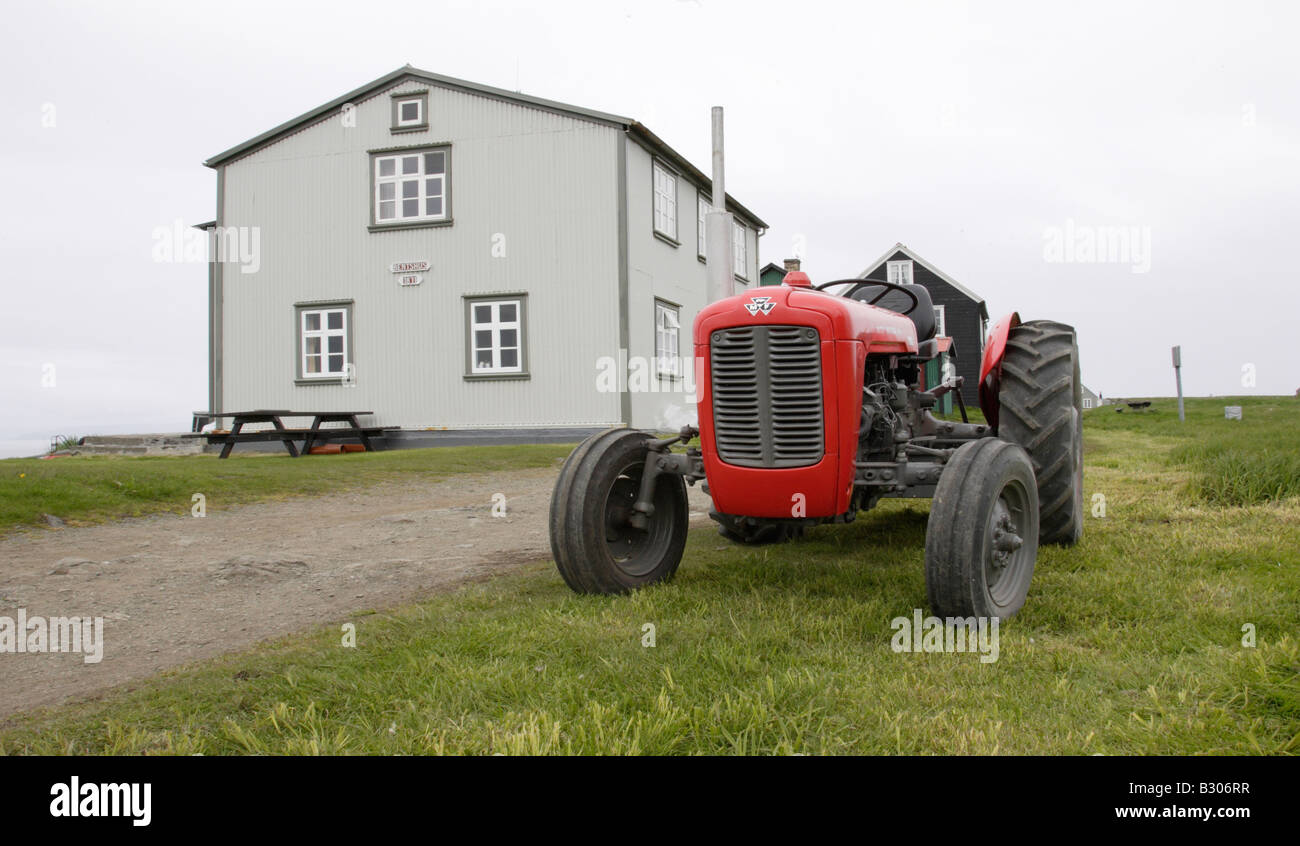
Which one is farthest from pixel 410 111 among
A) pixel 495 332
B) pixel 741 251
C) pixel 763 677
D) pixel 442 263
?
pixel 763 677

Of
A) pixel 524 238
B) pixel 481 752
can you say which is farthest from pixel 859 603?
pixel 524 238

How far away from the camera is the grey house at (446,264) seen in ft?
56.5

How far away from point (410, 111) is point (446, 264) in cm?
327

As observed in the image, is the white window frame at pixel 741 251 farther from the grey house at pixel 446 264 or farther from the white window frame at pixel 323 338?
the white window frame at pixel 323 338

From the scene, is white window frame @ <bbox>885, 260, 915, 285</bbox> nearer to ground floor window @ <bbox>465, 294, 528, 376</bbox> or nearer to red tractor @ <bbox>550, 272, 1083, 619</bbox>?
ground floor window @ <bbox>465, 294, 528, 376</bbox>

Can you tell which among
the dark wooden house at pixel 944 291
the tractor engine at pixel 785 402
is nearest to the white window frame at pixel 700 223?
the dark wooden house at pixel 944 291

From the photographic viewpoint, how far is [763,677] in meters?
3.00

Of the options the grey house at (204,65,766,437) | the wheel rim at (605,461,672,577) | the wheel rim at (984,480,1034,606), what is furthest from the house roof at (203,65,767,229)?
the wheel rim at (984,480,1034,606)

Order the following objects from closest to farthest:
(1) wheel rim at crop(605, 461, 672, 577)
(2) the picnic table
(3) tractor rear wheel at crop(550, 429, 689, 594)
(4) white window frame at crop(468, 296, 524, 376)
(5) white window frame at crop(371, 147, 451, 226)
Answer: (3) tractor rear wheel at crop(550, 429, 689, 594), (1) wheel rim at crop(605, 461, 672, 577), (2) the picnic table, (4) white window frame at crop(468, 296, 524, 376), (5) white window frame at crop(371, 147, 451, 226)

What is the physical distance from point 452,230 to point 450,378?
3004 millimetres

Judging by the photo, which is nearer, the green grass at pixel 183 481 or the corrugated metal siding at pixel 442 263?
the green grass at pixel 183 481

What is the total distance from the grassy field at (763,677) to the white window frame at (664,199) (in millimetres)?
15054

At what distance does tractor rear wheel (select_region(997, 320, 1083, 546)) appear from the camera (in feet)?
16.5

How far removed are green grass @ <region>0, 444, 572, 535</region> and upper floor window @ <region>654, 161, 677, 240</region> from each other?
7.24 m
